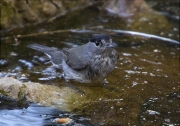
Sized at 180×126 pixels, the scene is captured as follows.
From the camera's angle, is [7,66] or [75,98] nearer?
[75,98]

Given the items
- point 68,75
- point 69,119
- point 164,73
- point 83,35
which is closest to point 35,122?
point 69,119

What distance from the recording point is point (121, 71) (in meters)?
5.98

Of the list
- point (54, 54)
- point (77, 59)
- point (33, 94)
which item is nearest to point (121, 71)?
point (77, 59)

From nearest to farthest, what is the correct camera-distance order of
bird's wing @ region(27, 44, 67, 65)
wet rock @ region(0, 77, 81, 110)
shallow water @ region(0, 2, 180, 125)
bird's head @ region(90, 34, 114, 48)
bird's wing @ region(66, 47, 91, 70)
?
shallow water @ region(0, 2, 180, 125) < wet rock @ region(0, 77, 81, 110) < bird's head @ region(90, 34, 114, 48) < bird's wing @ region(66, 47, 91, 70) < bird's wing @ region(27, 44, 67, 65)

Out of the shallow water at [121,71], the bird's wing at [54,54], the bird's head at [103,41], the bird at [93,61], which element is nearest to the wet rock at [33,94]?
the shallow water at [121,71]

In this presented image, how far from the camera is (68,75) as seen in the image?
5473 mm

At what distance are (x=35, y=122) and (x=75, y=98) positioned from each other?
29.7 inches

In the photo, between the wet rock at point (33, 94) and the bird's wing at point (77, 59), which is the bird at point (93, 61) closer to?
the bird's wing at point (77, 59)

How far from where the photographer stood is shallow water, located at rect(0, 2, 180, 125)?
15.1ft

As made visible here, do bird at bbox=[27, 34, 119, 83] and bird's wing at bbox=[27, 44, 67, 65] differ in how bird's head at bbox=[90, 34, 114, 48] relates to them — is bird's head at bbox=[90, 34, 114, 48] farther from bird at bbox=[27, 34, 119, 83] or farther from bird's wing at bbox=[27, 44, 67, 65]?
bird's wing at bbox=[27, 44, 67, 65]

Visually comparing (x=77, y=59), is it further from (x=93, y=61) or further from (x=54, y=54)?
(x=54, y=54)

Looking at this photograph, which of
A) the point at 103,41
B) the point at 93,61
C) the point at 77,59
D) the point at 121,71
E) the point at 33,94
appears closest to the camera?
the point at 33,94

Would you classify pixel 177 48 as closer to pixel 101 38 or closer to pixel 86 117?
pixel 101 38

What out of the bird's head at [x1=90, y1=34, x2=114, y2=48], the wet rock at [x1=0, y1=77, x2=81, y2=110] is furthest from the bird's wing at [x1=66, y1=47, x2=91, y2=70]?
the wet rock at [x1=0, y1=77, x2=81, y2=110]
